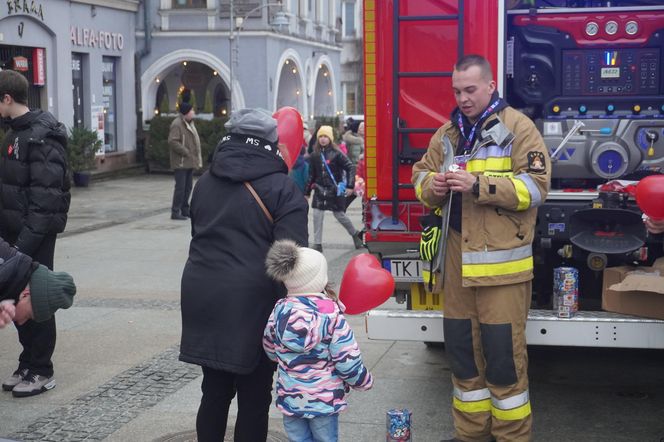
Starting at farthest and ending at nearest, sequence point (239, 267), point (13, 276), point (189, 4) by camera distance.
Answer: point (189, 4)
point (239, 267)
point (13, 276)

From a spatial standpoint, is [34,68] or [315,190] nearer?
[315,190]

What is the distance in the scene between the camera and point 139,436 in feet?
18.4

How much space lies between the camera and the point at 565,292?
17.7 ft

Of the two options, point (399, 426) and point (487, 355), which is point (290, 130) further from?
point (399, 426)

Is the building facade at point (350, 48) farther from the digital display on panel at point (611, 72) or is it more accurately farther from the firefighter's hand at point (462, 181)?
the firefighter's hand at point (462, 181)

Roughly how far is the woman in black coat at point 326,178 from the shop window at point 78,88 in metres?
11.9

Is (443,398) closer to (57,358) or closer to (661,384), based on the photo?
(661,384)

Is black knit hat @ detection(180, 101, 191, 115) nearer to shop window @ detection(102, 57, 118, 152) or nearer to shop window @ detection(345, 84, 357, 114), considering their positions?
shop window @ detection(102, 57, 118, 152)

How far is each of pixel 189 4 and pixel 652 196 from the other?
25.3 m

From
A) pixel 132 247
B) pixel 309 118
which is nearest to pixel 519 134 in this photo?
pixel 132 247

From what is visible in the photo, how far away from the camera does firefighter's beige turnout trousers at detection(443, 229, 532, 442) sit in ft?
16.7

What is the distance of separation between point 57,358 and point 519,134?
13.0 ft

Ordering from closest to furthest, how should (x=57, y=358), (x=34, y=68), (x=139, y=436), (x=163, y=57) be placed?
(x=139, y=436) → (x=57, y=358) → (x=34, y=68) → (x=163, y=57)

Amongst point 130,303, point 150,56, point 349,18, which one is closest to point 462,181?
point 130,303
